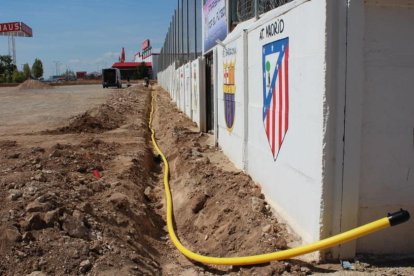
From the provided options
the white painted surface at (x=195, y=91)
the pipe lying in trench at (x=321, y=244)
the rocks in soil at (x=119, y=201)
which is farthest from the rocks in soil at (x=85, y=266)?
the white painted surface at (x=195, y=91)

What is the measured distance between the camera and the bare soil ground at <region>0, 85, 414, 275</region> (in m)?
4.41

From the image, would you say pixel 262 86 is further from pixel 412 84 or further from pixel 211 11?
pixel 211 11

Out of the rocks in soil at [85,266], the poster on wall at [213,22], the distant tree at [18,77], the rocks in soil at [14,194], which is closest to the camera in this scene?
the rocks in soil at [85,266]

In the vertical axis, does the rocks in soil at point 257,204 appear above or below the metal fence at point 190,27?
below

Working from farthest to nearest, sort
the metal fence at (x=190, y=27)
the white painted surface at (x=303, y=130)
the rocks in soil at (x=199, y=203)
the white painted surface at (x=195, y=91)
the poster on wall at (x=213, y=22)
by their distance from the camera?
the metal fence at (x=190, y=27), the white painted surface at (x=195, y=91), the poster on wall at (x=213, y=22), the rocks in soil at (x=199, y=203), the white painted surface at (x=303, y=130)

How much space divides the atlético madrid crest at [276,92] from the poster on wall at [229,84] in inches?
91.7

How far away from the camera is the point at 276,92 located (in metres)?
5.49

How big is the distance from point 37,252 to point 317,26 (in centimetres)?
320

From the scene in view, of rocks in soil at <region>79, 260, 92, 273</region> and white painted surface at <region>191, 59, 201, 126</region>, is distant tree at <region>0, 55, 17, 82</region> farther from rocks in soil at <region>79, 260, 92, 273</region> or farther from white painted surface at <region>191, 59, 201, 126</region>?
rocks in soil at <region>79, 260, 92, 273</region>

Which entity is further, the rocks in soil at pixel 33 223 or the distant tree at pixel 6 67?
the distant tree at pixel 6 67

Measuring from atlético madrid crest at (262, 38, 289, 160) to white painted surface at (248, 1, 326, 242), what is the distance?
0.35ft

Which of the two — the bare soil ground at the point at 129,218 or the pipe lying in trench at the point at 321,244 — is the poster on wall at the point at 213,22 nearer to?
the bare soil ground at the point at 129,218

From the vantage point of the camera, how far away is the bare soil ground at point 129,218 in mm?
4414

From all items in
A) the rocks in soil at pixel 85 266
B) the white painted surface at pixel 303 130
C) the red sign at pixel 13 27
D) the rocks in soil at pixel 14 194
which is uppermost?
the red sign at pixel 13 27
